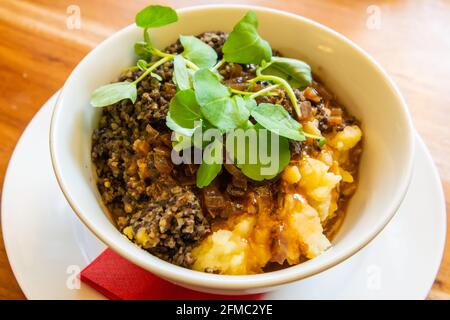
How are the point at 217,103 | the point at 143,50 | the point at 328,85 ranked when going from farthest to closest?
1. the point at 328,85
2. the point at 143,50
3. the point at 217,103

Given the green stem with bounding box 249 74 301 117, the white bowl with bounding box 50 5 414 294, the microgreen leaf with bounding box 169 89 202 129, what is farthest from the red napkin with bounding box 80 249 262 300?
the green stem with bounding box 249 74 301 117

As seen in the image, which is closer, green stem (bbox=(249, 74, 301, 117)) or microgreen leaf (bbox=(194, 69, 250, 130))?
microgreen leaf (bbox=(194, 69, 250, 130))

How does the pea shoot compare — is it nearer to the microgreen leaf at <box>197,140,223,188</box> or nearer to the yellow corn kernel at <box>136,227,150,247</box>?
the microgreen leaf at <box>197,140,223,188</box>

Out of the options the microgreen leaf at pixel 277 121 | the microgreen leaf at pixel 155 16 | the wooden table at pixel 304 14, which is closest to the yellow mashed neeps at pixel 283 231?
the microgreen leaf at pixel 277 121

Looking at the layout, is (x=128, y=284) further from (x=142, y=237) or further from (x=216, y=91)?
(x=216, y=91)

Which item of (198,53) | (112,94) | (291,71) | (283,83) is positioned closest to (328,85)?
(291,71)
